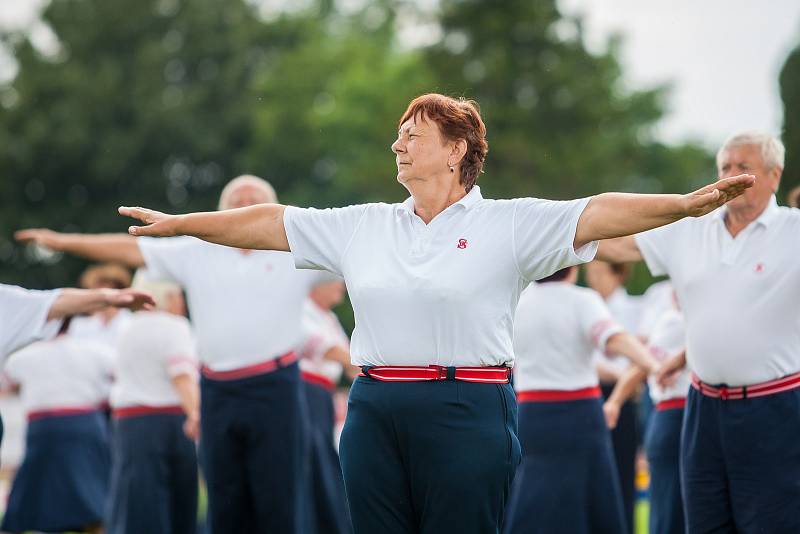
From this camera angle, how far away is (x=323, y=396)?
9500mm

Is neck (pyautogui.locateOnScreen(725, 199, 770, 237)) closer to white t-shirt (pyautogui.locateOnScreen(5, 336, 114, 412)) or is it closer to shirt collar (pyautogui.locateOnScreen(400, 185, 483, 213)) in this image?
shirt collar (pyautogui.locateOnScreen(400, 185, 483, 213))

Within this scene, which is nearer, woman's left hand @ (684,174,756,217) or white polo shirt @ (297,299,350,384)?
woman's left hand @ (684,174,756,217)

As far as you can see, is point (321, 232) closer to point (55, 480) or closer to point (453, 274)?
point (453, 274)

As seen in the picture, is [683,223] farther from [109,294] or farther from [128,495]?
[128,495]

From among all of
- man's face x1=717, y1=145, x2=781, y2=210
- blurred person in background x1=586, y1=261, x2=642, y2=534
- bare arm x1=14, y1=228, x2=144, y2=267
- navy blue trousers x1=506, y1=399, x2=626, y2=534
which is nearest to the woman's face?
man's face x1=717, y1=145, x2=781, y2=210

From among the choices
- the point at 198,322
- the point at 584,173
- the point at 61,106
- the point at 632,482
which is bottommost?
the point at 632,482

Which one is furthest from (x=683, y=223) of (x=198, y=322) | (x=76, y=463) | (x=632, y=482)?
(x=76, y=463)

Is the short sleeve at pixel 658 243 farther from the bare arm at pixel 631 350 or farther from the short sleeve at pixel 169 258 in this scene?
the short sleeve at pixel 169 258

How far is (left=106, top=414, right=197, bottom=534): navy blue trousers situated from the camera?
28.5 ft

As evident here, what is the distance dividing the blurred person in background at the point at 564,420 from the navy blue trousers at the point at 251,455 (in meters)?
1.36

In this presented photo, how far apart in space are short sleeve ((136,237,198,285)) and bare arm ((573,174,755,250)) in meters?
3.34

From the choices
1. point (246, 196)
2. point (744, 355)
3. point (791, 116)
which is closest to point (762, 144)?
point (744, 355)

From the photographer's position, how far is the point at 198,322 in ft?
24.5

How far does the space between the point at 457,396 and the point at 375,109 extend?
34.2 m
